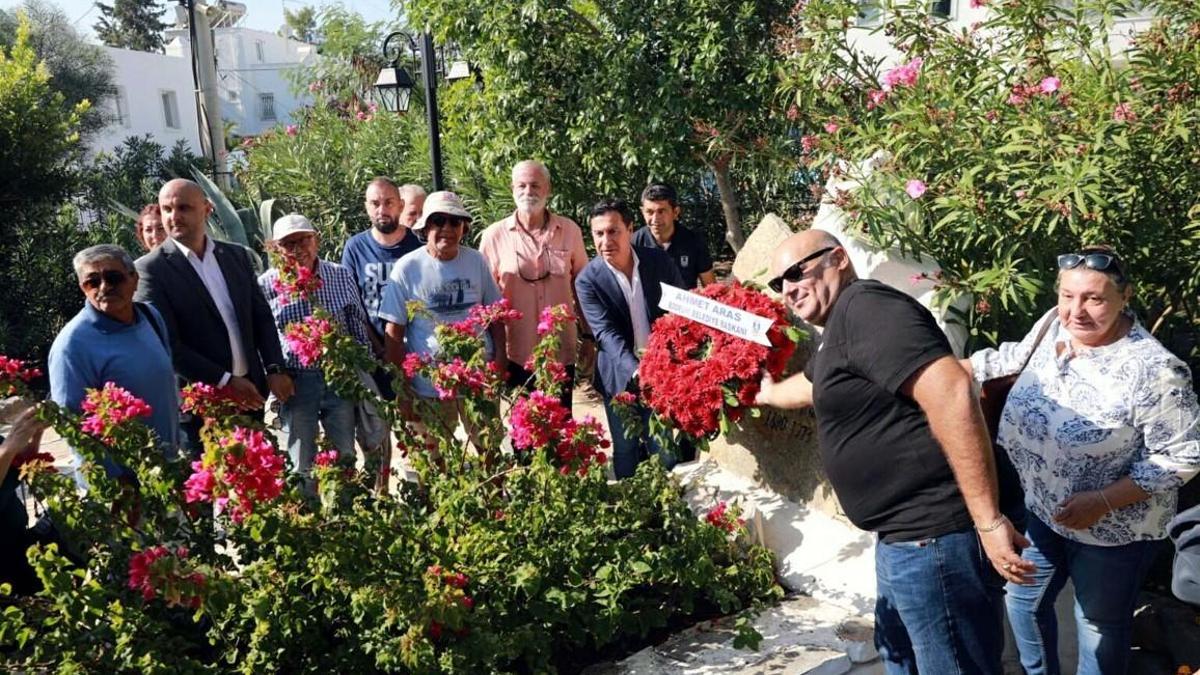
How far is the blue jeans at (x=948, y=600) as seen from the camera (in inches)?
103

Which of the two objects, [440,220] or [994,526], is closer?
[994,526]

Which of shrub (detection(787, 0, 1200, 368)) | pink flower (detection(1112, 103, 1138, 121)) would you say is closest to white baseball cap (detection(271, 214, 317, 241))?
shrub (detection(787, 0, 1200, 368))

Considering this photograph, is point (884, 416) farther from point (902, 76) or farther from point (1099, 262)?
point (902, 76)

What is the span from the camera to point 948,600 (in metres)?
2.65

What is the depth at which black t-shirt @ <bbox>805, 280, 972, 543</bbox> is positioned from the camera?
2.52 metres

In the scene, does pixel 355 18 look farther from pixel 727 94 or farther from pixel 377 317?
pixel 377 317

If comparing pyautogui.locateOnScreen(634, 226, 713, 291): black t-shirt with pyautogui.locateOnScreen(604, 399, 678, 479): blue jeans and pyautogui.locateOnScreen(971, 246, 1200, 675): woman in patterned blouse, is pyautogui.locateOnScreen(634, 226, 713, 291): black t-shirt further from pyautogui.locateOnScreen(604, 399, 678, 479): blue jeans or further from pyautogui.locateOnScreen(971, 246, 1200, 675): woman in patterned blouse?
pyautogui.locateOnScreen(971, 246, 1200, 675): woman in patterned blouse

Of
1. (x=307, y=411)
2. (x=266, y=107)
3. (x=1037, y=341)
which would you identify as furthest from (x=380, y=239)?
(x=266, y=107)

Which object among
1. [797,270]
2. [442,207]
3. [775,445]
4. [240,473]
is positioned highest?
[442,207]

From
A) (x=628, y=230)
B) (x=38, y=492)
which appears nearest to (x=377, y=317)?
(x=628, y=230)

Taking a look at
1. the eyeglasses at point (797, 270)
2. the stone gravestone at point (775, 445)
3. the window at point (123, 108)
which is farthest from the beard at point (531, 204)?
the window at point (123, 108)

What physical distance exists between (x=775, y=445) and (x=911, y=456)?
1705 millimetres

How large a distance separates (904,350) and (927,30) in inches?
108

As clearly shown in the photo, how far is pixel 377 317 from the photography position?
16.9 feet
